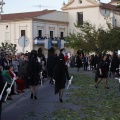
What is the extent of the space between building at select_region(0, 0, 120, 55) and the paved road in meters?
54.7

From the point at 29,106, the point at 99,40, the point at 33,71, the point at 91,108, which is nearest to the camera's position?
the point at 91,108

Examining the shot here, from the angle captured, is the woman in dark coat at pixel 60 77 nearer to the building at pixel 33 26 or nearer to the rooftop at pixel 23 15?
the building at pixel 33 26

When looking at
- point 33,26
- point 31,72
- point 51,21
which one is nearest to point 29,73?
point 31,72

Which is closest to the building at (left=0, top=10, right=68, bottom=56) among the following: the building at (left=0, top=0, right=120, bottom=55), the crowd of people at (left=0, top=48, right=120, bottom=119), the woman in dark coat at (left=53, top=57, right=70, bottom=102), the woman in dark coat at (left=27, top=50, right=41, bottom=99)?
the building at (left=0, top=0, right=120, bottom=55)

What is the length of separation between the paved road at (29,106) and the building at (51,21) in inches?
2155

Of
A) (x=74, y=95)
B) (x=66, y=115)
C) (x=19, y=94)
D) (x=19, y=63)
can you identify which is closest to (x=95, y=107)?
(x=66, y=115)

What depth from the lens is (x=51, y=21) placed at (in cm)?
7656

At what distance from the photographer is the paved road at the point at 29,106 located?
11953mm

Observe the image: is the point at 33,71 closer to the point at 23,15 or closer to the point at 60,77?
the point at 60,77

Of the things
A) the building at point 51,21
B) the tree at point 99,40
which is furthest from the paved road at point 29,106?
the building at point 51,21

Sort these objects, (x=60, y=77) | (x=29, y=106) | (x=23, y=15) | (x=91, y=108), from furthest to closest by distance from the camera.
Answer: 1. (x=23, y=15)
2. (x=60, y=77)
3. (x=29, y=106)
4. (x=91, y=108)

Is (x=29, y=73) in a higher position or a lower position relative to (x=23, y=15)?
lower

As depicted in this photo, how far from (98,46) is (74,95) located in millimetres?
27449

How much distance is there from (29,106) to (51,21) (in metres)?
63.0
